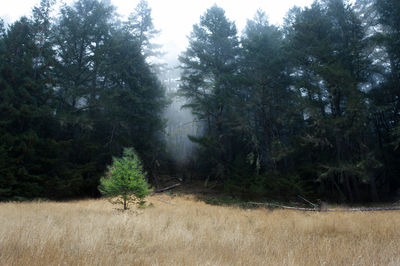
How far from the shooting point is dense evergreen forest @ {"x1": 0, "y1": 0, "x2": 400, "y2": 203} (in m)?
13.9

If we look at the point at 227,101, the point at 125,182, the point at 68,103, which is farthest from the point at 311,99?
the point at 68,103

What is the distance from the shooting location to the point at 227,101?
1862 cm

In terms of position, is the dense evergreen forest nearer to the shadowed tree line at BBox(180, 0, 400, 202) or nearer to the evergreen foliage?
the shadowed tree line at BBox(180, 0, 400, 202)

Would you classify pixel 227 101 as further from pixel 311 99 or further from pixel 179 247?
pixel 179 247

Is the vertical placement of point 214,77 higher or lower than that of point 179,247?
higher

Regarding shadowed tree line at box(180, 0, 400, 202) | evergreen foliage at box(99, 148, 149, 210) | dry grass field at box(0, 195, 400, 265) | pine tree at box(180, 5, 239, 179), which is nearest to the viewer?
dry grass field at box(0, 195, 400, 265)

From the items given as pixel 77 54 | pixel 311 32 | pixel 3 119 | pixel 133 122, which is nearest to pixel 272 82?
pixel 311 32

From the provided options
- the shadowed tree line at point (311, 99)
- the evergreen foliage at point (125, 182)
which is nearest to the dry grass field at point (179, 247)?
the evergreen foliage at point (125, 182)

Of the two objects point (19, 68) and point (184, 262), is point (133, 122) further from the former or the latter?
point (184, 262)

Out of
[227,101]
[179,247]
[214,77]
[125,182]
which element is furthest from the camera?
[214,77]

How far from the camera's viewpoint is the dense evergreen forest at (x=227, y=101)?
1394 centimetres

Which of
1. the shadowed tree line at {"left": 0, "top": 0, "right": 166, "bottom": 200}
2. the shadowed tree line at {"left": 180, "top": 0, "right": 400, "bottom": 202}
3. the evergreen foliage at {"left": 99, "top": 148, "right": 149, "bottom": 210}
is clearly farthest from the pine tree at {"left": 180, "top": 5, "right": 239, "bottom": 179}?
the evergreen foliage at {"left": 99, "top": 148, "right": 149, "bottom": 210}

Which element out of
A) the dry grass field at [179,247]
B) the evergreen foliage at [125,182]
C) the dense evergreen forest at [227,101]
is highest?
the dense evergreen forest at [227,101]

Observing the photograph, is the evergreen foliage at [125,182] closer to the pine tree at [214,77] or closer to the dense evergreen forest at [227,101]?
the dense evergreen forest at [227,101]
